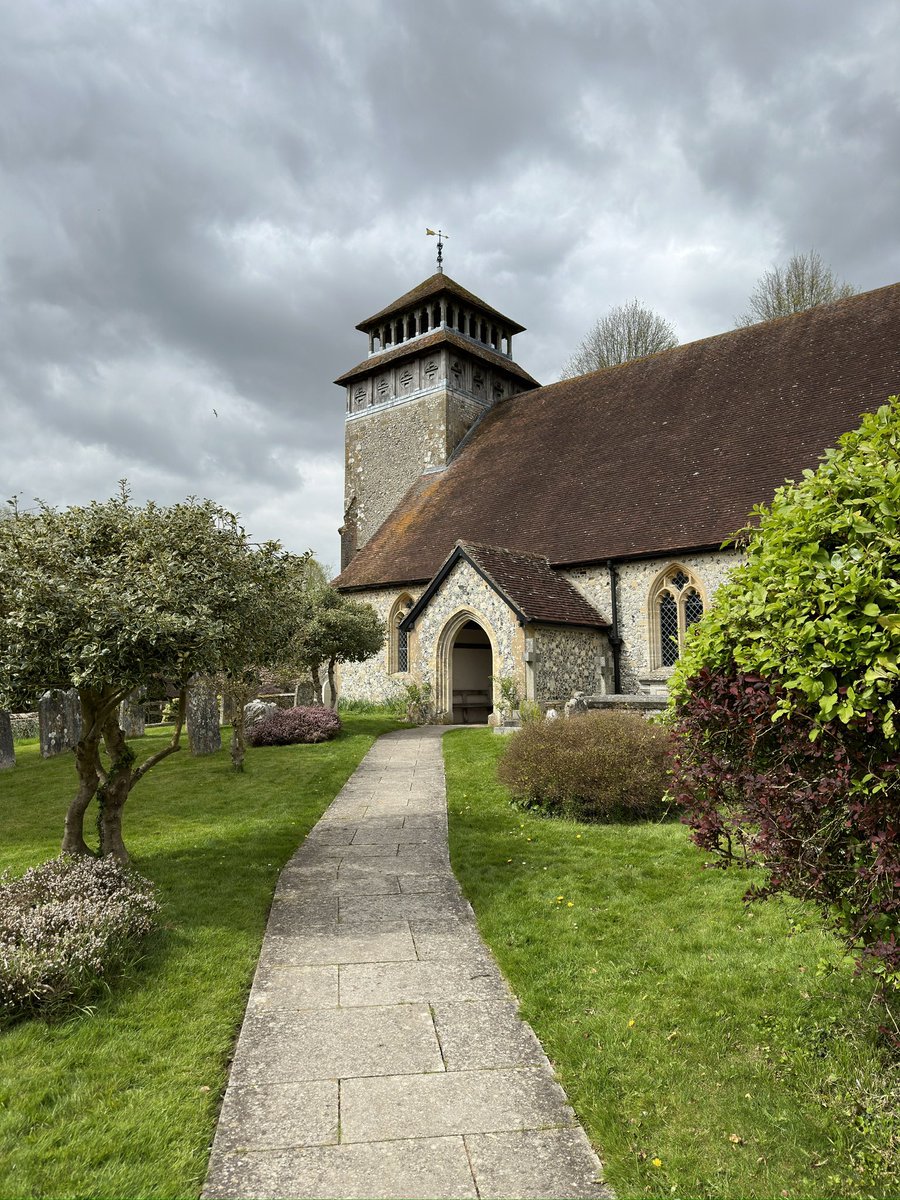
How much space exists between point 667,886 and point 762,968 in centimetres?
173

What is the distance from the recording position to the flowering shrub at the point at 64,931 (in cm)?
445

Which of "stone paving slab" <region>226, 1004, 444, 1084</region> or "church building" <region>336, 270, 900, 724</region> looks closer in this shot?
"stone paving slab" <region>226, 1004, 444, 1084</region>

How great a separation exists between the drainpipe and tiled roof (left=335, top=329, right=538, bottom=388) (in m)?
13.1

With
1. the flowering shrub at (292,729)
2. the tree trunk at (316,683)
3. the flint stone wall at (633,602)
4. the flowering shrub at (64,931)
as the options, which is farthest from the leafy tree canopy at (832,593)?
the tree trunk at (316,683)

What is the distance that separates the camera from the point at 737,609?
12.7 feet

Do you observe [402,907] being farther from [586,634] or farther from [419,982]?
[586,634]

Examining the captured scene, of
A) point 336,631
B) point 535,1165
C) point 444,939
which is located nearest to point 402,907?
point 444,939

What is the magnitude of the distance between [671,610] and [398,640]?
8.70 metres

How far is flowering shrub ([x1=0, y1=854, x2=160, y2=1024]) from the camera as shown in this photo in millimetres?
4445

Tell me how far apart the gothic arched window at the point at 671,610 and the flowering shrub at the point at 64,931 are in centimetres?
1369

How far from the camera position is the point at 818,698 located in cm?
323

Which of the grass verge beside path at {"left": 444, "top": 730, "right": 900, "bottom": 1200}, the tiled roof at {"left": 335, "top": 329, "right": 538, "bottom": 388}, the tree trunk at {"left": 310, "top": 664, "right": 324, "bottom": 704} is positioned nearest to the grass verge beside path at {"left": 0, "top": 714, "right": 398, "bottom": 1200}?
the grass verge beside path at {"left": 444, "top": 730, "right": 900, "bottom": 1200}

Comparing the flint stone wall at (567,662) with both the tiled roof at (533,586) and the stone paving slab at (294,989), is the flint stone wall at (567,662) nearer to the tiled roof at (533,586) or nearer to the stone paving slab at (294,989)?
the tiled roof at (533,586)

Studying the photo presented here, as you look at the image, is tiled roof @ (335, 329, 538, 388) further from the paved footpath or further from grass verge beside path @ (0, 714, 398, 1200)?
the paved footpath
